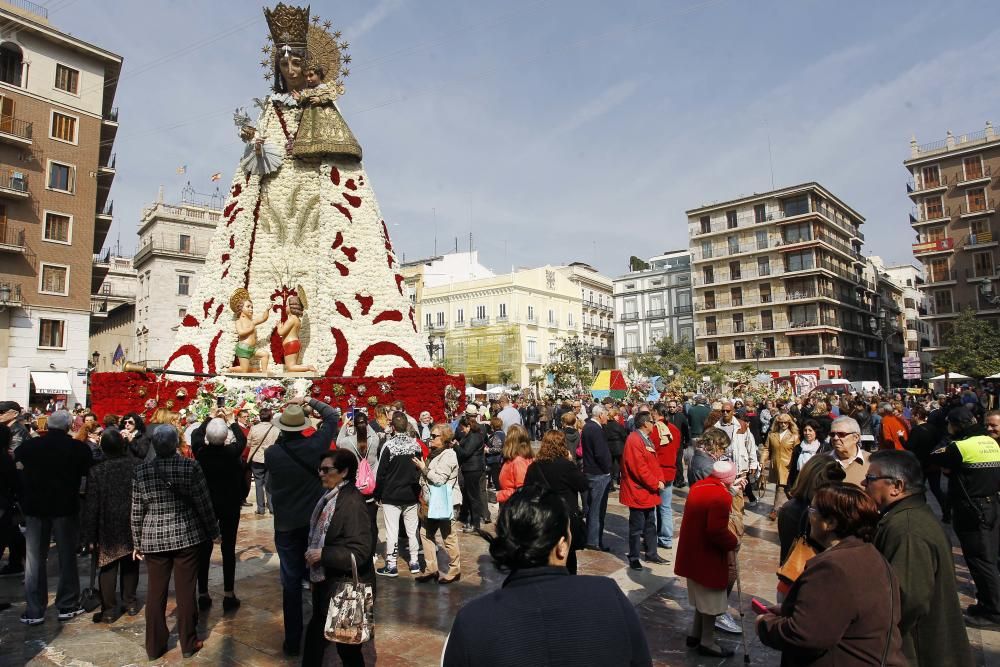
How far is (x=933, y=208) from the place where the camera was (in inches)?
1842

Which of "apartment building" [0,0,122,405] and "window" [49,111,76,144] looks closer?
"apartment building" [0,0,122,405]

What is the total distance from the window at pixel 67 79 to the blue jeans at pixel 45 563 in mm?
29053

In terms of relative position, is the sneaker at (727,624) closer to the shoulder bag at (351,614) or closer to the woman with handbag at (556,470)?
the woman with handbag at (556,470)

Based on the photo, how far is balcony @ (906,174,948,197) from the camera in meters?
46.1

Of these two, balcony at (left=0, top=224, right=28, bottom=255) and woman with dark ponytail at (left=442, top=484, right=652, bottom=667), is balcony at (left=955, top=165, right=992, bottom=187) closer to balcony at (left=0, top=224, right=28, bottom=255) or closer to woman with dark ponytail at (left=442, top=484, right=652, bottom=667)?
woman with dark ponytail at (left=442, top=484, right=652, bottom=667)

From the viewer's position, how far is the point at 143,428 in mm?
8359

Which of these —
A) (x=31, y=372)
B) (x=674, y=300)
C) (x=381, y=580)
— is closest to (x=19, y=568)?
(x=381, y=580)

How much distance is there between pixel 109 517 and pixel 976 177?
2191 inches

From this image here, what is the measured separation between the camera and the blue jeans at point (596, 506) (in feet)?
25.6

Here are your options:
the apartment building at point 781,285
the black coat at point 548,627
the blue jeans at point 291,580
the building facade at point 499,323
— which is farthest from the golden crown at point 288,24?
the apartment building at point 781,285

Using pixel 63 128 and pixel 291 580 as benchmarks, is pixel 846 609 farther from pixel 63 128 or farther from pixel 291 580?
pixel 63 128

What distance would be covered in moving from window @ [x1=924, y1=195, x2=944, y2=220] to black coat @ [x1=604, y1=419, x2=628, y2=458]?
160ft

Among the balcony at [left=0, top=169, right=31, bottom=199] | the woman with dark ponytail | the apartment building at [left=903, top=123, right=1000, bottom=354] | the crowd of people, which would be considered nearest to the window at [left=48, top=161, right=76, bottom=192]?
the balcony at [left=0, top=169, right=31, bottom=199]

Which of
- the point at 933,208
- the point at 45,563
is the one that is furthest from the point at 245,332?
the point at 933,208
